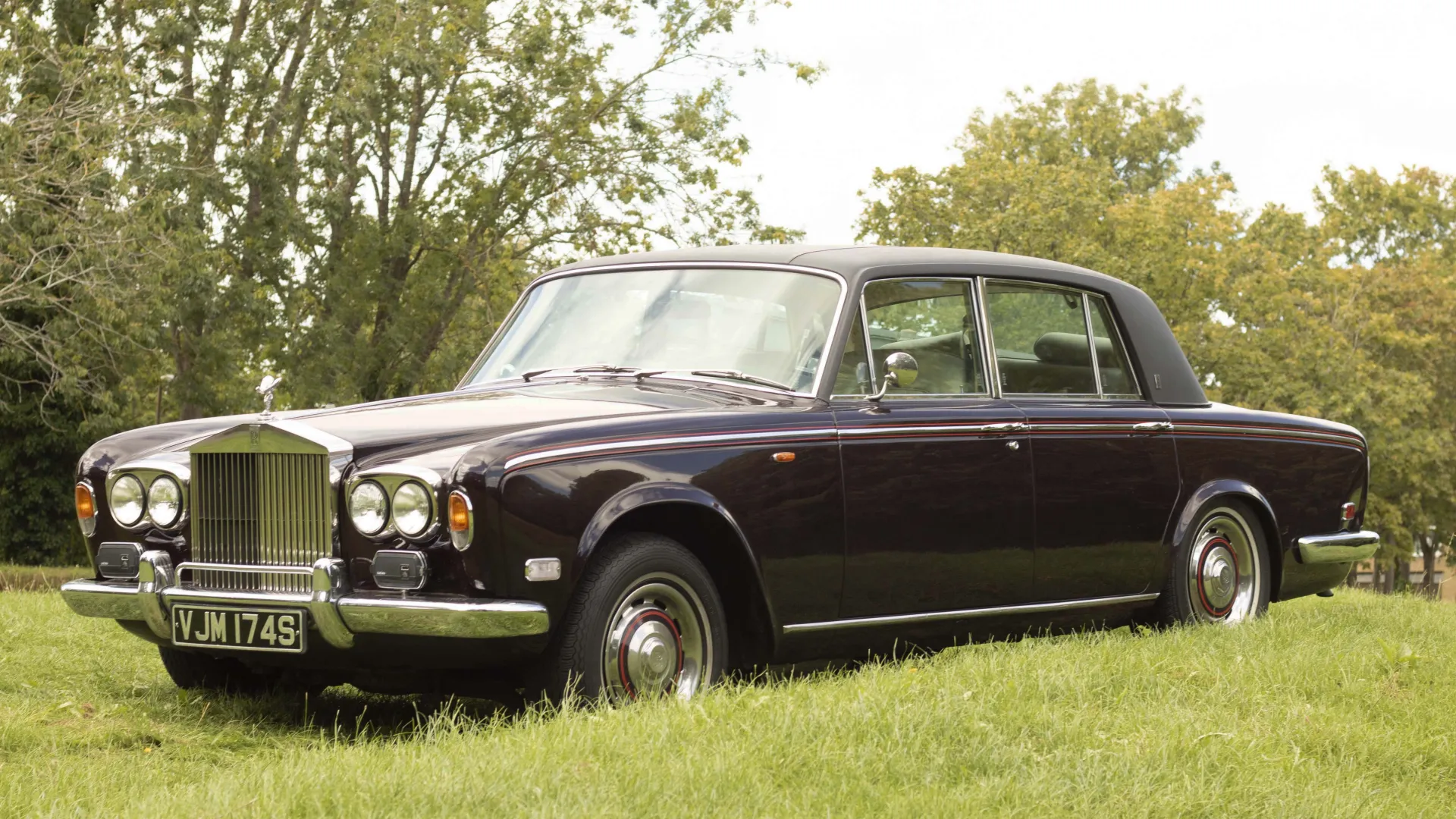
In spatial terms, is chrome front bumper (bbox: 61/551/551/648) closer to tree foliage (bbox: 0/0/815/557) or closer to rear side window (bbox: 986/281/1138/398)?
rear side window (bbox: 986/281/1138/398)

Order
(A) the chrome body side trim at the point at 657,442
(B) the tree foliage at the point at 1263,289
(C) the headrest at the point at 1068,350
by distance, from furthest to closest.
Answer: (B) the tree foliage at the point at 1263,289
(C) the headrest at the point at 1068,350
(A) the chrome body side trim at the point at 657,442

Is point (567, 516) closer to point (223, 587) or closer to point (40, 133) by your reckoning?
point (223, 587)

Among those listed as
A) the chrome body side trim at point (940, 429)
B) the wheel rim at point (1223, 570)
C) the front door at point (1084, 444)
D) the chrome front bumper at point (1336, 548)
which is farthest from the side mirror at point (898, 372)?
the chrome front bumper at point (1336, 548)

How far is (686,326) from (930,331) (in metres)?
1.00

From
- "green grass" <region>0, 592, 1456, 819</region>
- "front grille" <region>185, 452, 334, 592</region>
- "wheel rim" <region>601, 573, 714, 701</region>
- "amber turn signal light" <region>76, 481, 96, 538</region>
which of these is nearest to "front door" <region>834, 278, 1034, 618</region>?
"green grass" <region>0, 592, 1456, 819</region>

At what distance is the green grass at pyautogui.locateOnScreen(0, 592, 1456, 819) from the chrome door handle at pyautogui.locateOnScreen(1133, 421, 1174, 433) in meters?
1.04

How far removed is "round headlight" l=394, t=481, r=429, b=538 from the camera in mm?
4691

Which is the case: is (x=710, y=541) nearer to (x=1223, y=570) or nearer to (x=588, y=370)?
(x=588, y=370)

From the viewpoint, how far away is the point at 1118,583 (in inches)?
267

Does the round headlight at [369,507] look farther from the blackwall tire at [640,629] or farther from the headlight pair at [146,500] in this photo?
the headlight pair at [146,500]

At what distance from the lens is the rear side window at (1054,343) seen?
664 centimetres

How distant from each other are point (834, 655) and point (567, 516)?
1.44 metres

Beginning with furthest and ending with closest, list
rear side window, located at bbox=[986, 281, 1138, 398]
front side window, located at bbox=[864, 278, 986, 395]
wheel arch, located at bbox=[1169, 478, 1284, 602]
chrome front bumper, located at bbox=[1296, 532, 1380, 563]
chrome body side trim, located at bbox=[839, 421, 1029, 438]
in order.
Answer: chrome front bumper, located at bbox=[1296, 532, 1380, 563] → wheel arch, located at bbox=[1169, 478, 1284, 602] → rear side window, located at bbox=[986, 281, 1138, 398] → front side window, located at bbox=[864, 278, 986, 395] → chrome body side trim, located at bbox=[839, 421, 1029, 438]

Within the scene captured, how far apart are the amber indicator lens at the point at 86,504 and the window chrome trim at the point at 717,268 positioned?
4.73ft
